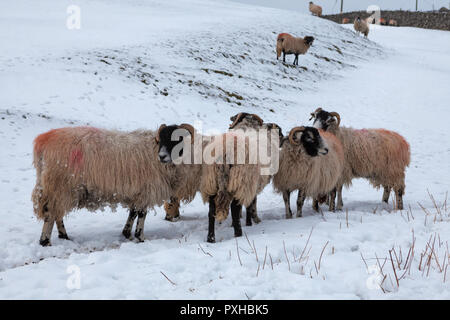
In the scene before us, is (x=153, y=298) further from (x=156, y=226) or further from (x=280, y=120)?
Answer: (x=280, y=120)

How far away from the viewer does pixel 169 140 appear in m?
5.78

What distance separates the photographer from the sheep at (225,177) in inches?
215

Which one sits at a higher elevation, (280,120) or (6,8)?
(6,8)

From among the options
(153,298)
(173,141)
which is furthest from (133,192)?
(153,298)

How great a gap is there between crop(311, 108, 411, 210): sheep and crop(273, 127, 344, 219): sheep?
30.4 inches

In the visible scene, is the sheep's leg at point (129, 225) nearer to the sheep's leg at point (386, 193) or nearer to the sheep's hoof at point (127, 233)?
the sheep's hoof at point (127, 233)

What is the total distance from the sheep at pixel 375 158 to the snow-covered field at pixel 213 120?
1.87ft

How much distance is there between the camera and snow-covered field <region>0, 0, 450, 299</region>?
12.4 ft

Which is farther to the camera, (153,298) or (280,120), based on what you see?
(280,120)

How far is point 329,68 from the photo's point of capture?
22.4m

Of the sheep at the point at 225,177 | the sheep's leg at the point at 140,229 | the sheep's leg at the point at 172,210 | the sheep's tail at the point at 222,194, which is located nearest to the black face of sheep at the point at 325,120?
the sheep at the point at 225,177

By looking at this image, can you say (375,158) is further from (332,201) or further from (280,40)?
(280,40)

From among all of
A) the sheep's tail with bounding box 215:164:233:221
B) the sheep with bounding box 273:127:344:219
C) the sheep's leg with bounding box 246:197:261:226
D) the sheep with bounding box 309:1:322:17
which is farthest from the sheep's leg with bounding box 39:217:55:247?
the sheep with bounding box 309:1:322:17

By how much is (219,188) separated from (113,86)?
29.4 ft
